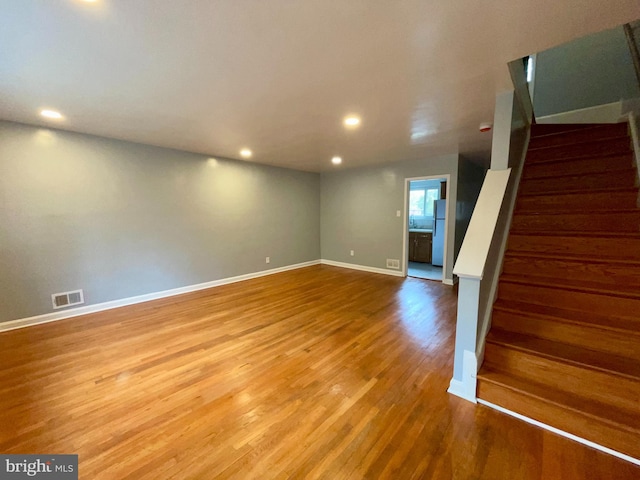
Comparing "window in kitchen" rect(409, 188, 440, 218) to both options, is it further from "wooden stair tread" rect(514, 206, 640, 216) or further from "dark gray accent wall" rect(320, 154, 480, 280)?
"wooden stair tread" rect(514, 206, 640, 216)

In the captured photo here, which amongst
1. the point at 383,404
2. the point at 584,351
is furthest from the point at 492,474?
the point at 584,351

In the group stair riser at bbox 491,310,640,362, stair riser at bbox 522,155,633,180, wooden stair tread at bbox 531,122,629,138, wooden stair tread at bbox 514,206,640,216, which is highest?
wooden stair tread at bbox 531,122,629,138

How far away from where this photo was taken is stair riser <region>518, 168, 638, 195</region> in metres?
2.36

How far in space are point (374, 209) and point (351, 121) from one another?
9.47ft

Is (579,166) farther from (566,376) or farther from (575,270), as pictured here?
(566,376)

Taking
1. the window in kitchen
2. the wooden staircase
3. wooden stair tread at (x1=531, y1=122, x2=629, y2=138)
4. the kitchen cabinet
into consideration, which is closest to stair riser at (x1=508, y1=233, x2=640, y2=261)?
the wooden staircase

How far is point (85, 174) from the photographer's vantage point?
10.6 ft

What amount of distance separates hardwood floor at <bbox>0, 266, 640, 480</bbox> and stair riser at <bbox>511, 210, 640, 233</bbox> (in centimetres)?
134

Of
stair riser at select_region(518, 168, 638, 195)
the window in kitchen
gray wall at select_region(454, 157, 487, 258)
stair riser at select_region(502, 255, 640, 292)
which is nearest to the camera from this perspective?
stair riser at select_region(502, 255, 640, 292)

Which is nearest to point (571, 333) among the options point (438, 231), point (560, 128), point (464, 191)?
point (560, 128)

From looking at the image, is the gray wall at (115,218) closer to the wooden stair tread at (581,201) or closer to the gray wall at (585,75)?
the wooden stair tread at (581,201)

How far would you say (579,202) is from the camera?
95.6 inches

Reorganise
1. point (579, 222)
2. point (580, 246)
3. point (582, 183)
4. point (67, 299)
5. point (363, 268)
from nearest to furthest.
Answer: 1. point (580, 246)
2. point (579, 222)
3. point (582, 183)
4. point (67, 299)
5. point (363, 268)

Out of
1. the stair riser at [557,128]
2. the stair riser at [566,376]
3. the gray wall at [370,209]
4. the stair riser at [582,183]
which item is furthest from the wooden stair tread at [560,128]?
the stair riser at [566,376]
